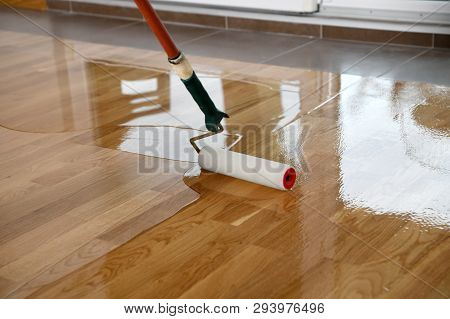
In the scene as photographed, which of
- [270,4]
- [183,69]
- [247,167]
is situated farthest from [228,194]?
[270,4]

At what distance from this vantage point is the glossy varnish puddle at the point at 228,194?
1.23 m

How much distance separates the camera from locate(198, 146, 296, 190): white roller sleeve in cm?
151

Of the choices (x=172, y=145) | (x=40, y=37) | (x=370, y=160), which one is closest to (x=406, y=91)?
(x=370, y=160)

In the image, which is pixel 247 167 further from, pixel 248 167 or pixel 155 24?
pixel 155 24

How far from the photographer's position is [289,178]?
4.98 feet

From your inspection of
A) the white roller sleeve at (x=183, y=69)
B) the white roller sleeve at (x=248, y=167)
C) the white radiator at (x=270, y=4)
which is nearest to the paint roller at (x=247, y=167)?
the white roller sleeve at (x=248, y=167)

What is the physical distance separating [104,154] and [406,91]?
839 mm

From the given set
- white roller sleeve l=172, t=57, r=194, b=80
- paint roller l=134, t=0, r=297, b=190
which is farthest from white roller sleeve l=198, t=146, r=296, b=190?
white roller sleeve l=172, t=57, r=194, b=80

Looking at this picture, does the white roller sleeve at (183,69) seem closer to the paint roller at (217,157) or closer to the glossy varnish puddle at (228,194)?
the paint roller at (217,157)

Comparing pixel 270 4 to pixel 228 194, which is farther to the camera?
pixel 270 4

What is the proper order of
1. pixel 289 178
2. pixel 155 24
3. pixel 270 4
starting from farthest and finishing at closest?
1. pixel 270 4
2. pixel 155 24
3. pixel 289 178

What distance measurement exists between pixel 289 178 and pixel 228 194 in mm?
123

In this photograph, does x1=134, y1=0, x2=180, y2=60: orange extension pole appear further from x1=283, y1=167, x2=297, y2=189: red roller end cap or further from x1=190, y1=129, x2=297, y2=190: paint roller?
x1=283, y1=167, x2=297, y2=189: red roller end cap

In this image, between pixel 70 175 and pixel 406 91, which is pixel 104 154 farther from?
pixel 406 91
